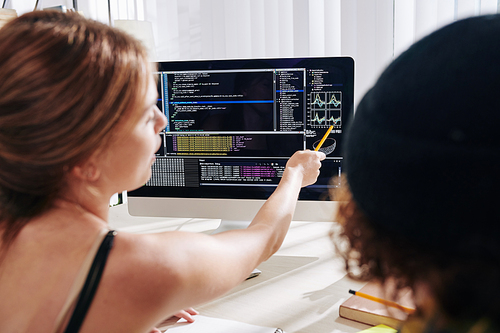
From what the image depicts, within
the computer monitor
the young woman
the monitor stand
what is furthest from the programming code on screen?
the young woman

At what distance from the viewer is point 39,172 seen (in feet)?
1.63

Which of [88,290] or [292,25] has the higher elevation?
[292,25]

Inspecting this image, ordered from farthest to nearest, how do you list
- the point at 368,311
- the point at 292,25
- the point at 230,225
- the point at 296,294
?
the point at 292,25
the point at 230,225
the point at 296,294
the point at 368,311

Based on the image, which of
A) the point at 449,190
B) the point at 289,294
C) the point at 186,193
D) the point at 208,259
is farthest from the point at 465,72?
the point at 186,193

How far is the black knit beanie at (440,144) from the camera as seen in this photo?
0.26m

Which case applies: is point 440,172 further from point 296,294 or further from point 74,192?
point 296,294

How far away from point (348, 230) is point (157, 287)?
24cm

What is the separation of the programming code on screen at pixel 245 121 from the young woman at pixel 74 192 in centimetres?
59

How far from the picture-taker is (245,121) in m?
1.13

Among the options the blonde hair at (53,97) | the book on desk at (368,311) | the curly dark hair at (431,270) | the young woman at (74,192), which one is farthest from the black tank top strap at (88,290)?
the book on desk at (368,311)

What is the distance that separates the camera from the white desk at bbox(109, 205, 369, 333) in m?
0.76

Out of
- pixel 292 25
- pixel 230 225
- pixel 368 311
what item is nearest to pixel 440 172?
pixel 368 311

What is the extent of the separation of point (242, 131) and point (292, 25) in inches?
45.1

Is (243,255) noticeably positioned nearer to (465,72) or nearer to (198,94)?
(465,72)
